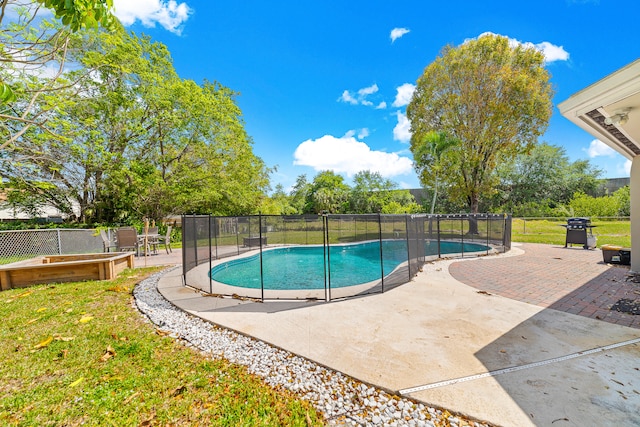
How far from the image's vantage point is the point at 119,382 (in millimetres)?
2191

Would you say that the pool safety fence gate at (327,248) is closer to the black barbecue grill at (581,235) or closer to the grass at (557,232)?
the black barbecue grill at (581,235)

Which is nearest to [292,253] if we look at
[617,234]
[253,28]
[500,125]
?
[253,28]

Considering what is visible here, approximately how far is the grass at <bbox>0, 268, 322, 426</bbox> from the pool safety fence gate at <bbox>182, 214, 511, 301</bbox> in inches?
73.4

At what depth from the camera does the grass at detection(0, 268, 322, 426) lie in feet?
6.00

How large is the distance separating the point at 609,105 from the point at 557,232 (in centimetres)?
1614

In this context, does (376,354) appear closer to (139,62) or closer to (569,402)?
(569,402)

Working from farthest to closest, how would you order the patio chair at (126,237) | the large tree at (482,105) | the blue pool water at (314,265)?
the large tree at (482,105), the patio chair at (126,237), the blue pool water at (314,265)

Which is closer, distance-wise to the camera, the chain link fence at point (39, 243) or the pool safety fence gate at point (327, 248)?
the pool safety fence gate at point (327, 248)

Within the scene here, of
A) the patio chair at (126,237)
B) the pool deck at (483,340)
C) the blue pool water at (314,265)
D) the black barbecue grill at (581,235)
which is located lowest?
the blue pool water at (314,265)

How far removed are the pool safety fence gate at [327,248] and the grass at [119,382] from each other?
1.86 metres

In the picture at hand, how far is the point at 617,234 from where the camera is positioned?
13.4 m

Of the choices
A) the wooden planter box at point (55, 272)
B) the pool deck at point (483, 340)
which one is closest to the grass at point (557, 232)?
the pool deck at point (483, 340)

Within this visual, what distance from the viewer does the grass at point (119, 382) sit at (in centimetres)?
183

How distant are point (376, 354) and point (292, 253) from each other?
30.7 feet
